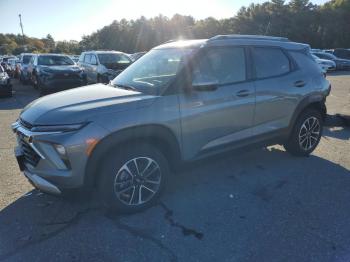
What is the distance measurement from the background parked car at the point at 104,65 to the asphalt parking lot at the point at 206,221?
8858mm

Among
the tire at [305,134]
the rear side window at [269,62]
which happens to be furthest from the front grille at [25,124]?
the tire at [305,134]

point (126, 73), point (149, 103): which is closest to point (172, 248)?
point (149, 103)

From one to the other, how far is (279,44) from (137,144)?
2823mm

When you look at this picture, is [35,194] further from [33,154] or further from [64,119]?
[64,119]

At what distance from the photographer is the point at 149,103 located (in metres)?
3.61

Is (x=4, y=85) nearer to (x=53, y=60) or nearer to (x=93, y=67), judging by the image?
(x=53, y=60)

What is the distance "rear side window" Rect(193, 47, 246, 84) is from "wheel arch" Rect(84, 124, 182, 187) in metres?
0.75

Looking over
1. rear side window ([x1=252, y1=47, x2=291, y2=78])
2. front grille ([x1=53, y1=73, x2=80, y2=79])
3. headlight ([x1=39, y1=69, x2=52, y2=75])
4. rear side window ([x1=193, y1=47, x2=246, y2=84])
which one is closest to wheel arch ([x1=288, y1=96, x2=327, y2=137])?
rear side window ([x1=252, y1=47, x2=291, y2=78])

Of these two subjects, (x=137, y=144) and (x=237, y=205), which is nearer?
(x=137, y=144)

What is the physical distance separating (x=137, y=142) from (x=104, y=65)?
10.8m

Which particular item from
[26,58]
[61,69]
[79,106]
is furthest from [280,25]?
[79,106]

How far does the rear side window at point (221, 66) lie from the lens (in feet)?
13.2

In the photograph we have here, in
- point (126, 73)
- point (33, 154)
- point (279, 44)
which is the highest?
point (279, 44)

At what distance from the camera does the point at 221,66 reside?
4.25 m
